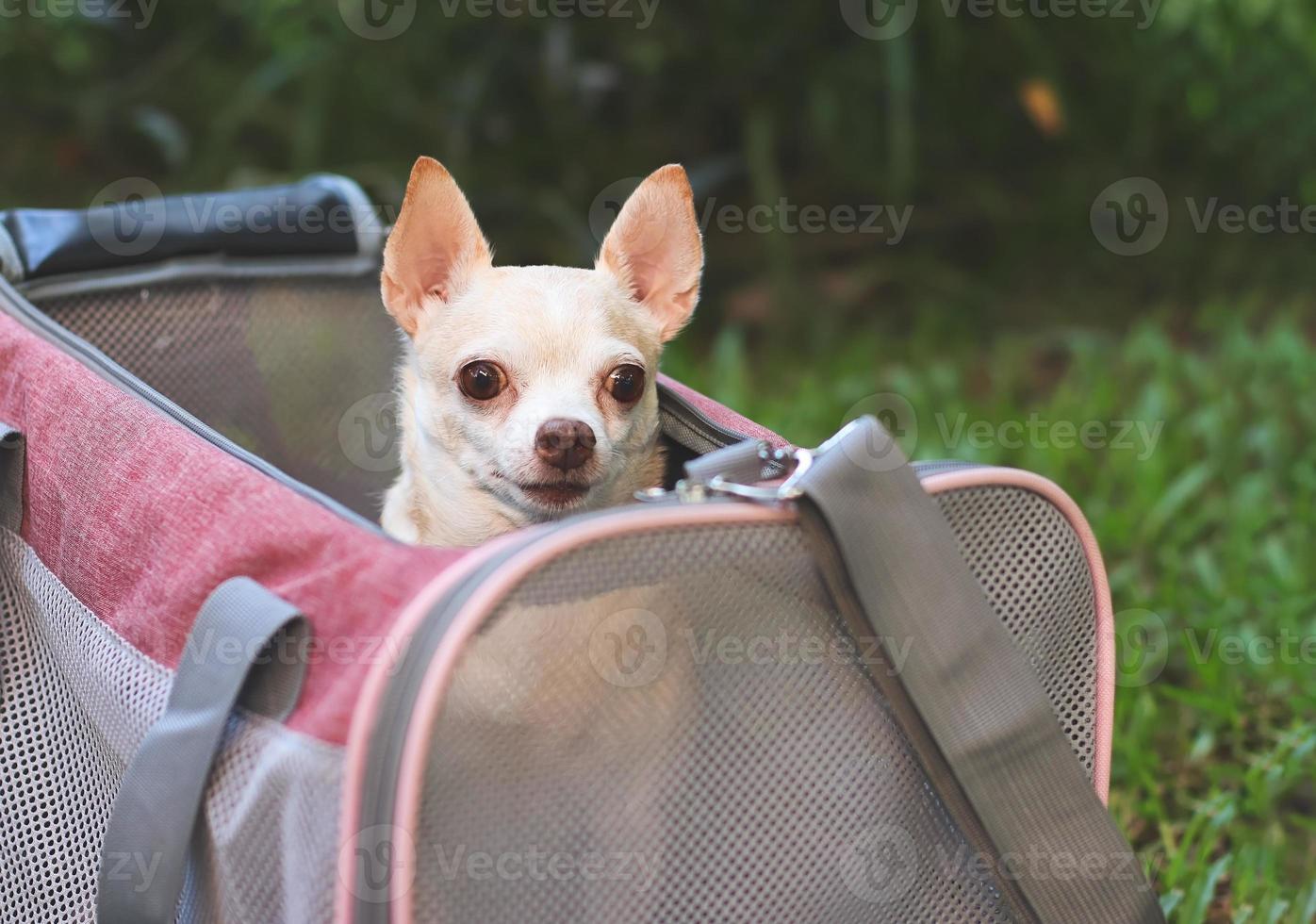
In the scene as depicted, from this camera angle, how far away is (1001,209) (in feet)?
15.8

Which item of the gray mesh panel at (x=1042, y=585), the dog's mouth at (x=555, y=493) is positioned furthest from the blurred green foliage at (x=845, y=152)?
the gray mesh panel at (x=1042, y=585)

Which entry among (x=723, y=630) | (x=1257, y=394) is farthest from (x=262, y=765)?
(x=1257, y=394)

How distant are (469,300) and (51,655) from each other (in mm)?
765

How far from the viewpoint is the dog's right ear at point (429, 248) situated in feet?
6.25

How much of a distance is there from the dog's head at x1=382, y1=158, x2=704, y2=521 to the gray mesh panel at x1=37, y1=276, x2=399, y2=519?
59cm

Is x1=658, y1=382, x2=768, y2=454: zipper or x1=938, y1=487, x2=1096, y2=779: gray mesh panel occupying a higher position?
x1=658, y1=382, x2=768, y2=454: zipper

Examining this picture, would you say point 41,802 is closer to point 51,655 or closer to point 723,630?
point 51,655

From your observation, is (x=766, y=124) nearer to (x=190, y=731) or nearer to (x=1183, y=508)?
(x=1183, y=508)

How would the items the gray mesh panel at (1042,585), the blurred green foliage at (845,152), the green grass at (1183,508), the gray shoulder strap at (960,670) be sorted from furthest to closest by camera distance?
the blurred green foliage at (845,152) < the green grass at (1183,508) < the gray mesh panel at (1042,585) < the gray shoulder strap at (960,670)

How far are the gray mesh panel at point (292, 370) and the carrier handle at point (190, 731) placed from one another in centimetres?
123

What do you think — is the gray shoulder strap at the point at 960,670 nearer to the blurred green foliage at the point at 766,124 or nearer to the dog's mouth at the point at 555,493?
the dog's mouth at the point at 555,493

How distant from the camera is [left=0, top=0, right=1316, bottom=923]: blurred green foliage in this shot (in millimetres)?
4016

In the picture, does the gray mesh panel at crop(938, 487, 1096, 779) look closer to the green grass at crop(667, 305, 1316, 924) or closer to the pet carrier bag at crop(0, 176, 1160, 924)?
the pet carrier bag at crop(0, 176, 1160, 924)

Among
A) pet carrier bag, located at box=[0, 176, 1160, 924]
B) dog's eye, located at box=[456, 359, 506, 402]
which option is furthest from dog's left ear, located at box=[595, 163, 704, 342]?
pet carrier bag, located at box=[0, 176, 1160, 924]
